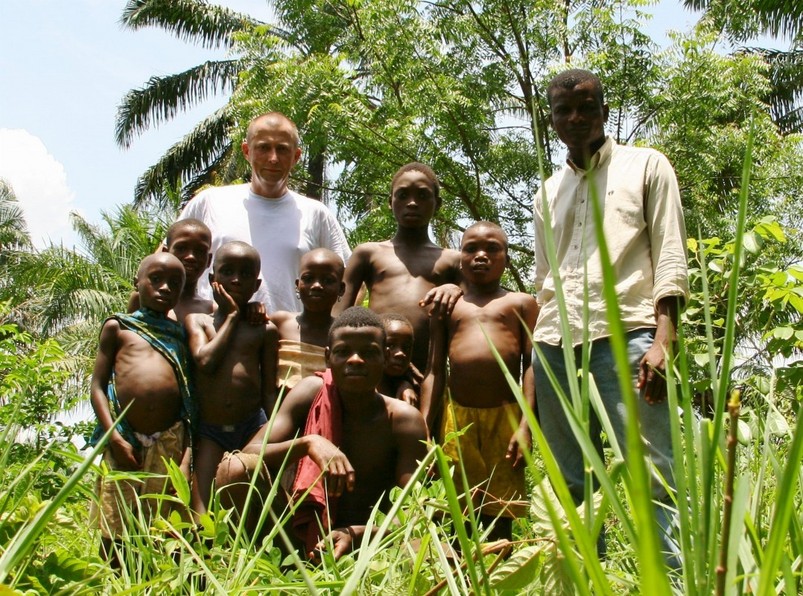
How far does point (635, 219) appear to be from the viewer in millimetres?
2955

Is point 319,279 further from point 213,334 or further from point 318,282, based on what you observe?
point 213,334

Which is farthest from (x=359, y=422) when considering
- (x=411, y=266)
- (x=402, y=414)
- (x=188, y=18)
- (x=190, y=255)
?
(x=188, y=18)

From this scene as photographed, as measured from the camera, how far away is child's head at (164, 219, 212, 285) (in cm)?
358

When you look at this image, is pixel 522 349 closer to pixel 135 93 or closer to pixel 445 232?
pixel 445 232

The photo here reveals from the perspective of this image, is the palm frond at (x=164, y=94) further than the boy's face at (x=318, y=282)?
Yes

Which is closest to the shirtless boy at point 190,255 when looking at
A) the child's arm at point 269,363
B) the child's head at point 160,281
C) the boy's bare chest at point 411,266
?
the child's head at point 160,281

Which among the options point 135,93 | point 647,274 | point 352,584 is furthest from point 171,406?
point 135,93

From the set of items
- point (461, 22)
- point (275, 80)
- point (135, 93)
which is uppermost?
point (135, 93)

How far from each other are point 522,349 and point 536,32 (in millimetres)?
6952

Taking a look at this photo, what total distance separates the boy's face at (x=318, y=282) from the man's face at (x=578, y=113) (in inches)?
42.0

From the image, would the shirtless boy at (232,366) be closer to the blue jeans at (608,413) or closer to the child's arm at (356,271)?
the child's arm at (356,271)

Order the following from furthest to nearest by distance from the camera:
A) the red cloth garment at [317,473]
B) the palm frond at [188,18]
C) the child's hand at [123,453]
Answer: the palm frond at [188,18] < the child's hand at [123,453] < the red cloth garment at [317,473]

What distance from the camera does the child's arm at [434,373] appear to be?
11.4 feet

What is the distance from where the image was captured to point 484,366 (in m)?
3.59
